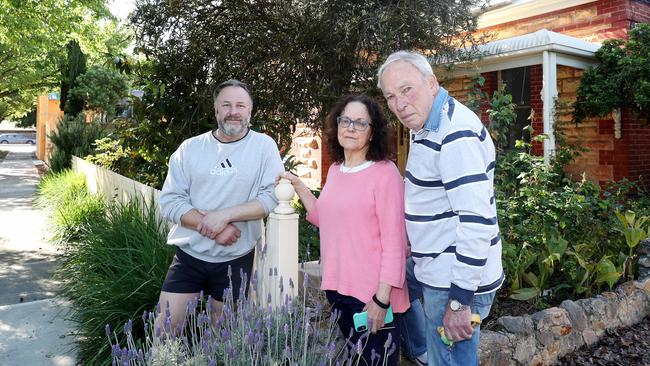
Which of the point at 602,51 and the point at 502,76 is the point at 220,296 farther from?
the point at 502,76

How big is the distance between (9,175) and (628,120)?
20.4 metres

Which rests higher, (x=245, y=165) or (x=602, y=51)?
(x=602, y=51)

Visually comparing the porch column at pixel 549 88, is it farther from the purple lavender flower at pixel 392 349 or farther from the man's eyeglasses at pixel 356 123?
the purple lavender flower at pixel 392 349

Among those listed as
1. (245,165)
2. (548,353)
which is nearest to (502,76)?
(548,353)

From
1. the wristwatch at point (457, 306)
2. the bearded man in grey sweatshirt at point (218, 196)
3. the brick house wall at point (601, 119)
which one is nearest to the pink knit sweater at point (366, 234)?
the wristwatch at point (457, 306)

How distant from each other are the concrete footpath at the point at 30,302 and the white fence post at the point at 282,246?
194 cm

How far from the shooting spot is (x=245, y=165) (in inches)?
112

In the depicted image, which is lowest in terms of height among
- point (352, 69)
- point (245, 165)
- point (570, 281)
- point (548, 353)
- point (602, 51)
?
point (548, 353)

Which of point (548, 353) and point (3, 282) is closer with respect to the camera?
point (548, 353)

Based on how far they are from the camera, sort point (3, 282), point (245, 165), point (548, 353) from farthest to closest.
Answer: point (3, 282) → point (548, 353) → point (245, 165)

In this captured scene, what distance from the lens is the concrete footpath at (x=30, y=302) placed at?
3969 millimetres

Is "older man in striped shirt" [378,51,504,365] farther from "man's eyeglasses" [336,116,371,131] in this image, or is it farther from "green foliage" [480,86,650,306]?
"green foliage" [480,86,650,306]

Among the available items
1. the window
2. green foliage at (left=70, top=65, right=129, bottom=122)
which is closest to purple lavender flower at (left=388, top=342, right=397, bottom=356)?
the window

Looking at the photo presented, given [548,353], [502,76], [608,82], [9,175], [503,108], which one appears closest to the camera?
[548,353]
